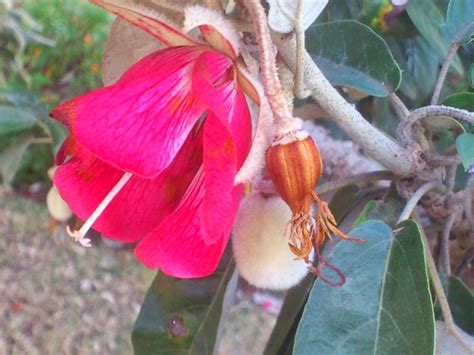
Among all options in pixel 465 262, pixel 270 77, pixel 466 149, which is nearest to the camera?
pixel 270 77

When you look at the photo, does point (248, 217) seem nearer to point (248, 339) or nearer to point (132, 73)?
point (132, 73)

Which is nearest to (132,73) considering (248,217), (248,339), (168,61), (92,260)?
(168,61)

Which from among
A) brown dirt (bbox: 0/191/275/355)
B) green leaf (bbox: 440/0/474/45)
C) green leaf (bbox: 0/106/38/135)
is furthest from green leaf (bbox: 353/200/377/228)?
brown dirt (bbox: 0/191/275/355)

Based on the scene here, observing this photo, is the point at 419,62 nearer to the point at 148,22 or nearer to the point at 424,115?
the point at 424,115

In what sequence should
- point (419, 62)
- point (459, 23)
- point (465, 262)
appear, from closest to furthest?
→ point (459, 23), point (465, 262), point (419, 62)

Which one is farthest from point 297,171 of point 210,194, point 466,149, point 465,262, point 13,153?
point 13,153

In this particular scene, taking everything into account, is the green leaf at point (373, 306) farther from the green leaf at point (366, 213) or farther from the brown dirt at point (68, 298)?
the brown dirt at point (68, 298)
